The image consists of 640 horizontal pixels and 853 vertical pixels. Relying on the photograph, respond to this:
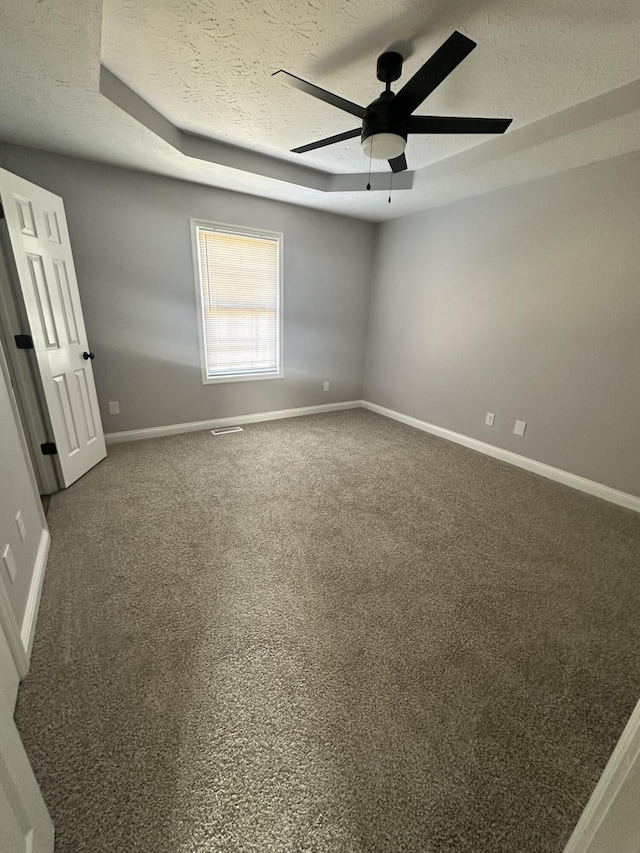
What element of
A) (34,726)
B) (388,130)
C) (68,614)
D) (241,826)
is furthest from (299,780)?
(388,130)

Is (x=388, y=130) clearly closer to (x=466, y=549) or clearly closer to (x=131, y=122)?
(x=131, y=122)

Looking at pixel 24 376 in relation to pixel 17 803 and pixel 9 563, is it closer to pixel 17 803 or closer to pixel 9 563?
pixel 9 563

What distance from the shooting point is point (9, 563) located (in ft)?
4.36

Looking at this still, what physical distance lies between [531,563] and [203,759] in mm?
1831

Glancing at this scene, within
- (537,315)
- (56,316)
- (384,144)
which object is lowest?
(56,316)

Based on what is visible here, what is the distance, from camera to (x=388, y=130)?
158 centimetres

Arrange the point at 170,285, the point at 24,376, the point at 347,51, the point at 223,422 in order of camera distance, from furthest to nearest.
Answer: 1. the point at 223,422
2. the point at 170,285
3. the point at 24,376
4. the point at 347,51

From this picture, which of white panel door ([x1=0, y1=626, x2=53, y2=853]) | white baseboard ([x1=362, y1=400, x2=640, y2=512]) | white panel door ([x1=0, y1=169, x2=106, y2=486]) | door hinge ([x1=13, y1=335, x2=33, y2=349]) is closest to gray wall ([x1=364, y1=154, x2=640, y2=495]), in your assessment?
white baseboard ([x1=362, y1=400, x2=640, y2=512])

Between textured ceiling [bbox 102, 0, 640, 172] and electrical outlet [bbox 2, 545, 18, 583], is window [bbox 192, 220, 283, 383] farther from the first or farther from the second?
electrical outlet [bbox 2, 545, 18, 583]

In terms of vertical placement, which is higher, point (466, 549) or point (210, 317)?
point (210, 317)

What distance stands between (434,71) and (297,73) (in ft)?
3.07

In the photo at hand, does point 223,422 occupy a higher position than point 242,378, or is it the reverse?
point 242,378

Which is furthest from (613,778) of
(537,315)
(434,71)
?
(537,315)

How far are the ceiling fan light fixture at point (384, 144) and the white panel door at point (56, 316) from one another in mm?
2107
